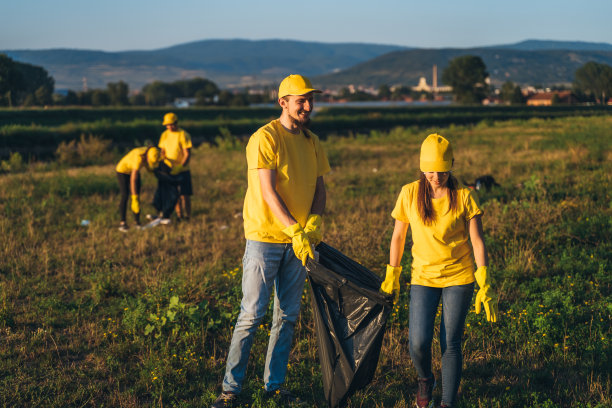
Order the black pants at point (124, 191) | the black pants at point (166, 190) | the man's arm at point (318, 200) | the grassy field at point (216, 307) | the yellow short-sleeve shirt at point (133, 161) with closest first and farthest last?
the man's arm at point (318, 200), the grassy field at point (216, 307), the yellow short-sleeve shirt at point (133, 161), the black pants at point (124, 191), the black pants at point (166, 190)

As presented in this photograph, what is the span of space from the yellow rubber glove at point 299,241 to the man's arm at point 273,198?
3 cm

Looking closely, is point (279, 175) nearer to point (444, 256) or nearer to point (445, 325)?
point (444, 256)

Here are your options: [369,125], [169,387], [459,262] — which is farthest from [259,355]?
[369,125]

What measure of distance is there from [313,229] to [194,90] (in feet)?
479

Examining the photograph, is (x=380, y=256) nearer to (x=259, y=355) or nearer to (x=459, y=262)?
(x=259, y=355)

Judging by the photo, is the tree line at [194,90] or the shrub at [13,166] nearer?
the shrub at [13,166]

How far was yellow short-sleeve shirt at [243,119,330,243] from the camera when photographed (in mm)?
3391

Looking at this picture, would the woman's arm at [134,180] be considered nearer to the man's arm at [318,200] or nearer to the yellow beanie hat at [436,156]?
the man's arm at [318,200]

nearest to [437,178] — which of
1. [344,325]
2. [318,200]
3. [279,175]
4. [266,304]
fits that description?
[318,200]

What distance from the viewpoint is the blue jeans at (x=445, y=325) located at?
3291mm

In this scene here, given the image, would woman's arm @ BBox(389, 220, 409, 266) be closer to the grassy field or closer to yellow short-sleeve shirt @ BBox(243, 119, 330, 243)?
yellow short-sleeve shirt @ BBox(243, 119, 330, 243)

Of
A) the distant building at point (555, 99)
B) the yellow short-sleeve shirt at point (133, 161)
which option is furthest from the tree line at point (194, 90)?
the yellow short-sleeve shirt at point (133, 161)

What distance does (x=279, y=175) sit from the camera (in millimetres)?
3496

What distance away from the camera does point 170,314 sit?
16.0 feet
